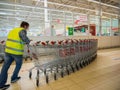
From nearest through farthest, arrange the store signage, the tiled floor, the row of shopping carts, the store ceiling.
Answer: the tiled floor
the row of shopping carts
the store ceiling
the store signage

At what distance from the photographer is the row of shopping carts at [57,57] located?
10.4 feet

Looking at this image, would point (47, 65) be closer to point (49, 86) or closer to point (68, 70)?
point (49, 86)

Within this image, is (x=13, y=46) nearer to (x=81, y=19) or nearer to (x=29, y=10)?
(x=81, y=19)

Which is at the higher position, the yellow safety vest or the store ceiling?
the store ceiling

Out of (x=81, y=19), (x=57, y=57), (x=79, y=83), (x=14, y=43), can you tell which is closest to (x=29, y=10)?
(x=81, y=19)

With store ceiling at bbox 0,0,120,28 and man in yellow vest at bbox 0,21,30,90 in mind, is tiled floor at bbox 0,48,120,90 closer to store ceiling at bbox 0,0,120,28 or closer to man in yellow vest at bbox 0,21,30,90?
man in yellow vest at bbox 0,21,30,90

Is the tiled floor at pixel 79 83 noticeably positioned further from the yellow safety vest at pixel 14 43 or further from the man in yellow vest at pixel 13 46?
the yellow safety vest at pixel 14 43

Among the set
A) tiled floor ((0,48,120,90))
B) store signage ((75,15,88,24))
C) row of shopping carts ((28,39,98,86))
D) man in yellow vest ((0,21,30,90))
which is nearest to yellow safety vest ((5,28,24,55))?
man in yellow vest ((0,21,30,90))

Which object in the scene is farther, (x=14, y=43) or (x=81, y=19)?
(x=81, y=19)

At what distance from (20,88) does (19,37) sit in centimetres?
111

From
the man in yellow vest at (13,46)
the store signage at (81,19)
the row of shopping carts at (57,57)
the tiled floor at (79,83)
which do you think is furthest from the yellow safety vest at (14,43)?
the store signage at (81,19)

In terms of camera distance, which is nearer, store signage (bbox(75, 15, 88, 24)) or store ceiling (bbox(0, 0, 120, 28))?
store ceiling (bbox(0, 0, 120, 28))

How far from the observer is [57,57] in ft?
11.5

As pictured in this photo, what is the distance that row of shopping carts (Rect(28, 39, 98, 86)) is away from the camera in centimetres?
317
